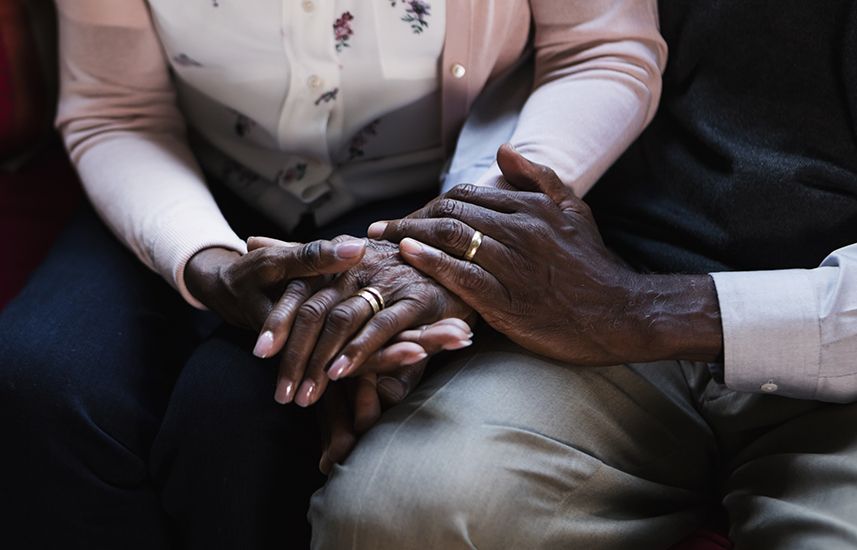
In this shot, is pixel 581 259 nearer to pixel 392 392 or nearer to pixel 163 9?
pixel 392 392

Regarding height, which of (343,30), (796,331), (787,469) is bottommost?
(787,469)

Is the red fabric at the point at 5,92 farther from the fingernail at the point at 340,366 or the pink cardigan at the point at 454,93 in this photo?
the fingernail at the point at 340,366

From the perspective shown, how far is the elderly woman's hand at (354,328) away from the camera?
84 centimetres

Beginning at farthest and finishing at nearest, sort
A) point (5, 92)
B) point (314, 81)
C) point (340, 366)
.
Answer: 1. point (5, 92)
2. point (314, 81)
3. point (340, 366)

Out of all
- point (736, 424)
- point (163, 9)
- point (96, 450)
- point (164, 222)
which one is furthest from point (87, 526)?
point (736, 424)

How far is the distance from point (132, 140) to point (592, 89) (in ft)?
1.85

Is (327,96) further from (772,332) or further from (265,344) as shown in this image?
(772,332)

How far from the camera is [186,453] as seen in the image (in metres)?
0.94

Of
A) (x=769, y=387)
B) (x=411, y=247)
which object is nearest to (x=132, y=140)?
(x=411, y=247)

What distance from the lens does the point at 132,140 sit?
1127mm

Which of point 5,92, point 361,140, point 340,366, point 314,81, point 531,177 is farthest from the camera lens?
point 5,92

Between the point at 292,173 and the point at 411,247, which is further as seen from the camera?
the point at 292,173

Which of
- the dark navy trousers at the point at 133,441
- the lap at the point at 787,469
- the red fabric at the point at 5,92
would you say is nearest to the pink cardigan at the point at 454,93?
the dark navy trousers at the point at 133,441

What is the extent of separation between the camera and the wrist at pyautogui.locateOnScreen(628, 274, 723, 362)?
0.88 m
